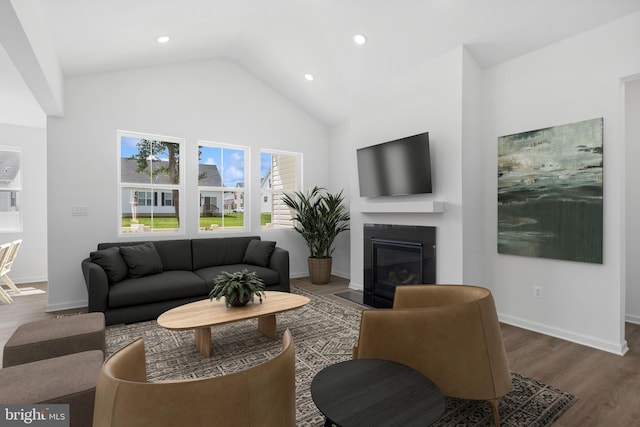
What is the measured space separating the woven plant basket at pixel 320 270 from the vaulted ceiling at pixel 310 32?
2.67 metres

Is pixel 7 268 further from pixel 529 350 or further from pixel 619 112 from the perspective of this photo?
pixel 619 112

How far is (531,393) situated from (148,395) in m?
2.35

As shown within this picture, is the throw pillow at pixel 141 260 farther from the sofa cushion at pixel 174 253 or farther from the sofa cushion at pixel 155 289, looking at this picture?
the sofa cushion at pixel 174 253

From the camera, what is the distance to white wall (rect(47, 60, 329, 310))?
4.10 m

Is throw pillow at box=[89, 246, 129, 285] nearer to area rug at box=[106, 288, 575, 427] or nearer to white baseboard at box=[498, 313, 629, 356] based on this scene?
area rug at box=[106, 288, 575, 427]

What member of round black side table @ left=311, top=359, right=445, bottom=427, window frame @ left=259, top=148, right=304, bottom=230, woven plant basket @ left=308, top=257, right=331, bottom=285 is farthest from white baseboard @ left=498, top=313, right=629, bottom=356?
window frame @ left=259, top=148, right=304, bottom=230

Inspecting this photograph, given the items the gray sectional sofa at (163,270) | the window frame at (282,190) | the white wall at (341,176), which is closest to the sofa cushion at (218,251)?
the gray sectional sofa at (163,270)

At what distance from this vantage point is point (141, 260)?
3957 millimetres

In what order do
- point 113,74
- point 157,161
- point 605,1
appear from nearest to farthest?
point 605,1
point 113,74
point 157,161

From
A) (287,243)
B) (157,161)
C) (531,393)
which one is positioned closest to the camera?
(531,393)

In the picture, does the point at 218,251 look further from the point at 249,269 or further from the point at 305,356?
the point at 305,356

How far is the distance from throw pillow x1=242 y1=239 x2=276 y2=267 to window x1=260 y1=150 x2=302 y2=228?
2.99 ft

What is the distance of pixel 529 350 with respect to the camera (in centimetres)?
288

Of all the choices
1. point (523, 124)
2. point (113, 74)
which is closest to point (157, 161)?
point (113, 74)
